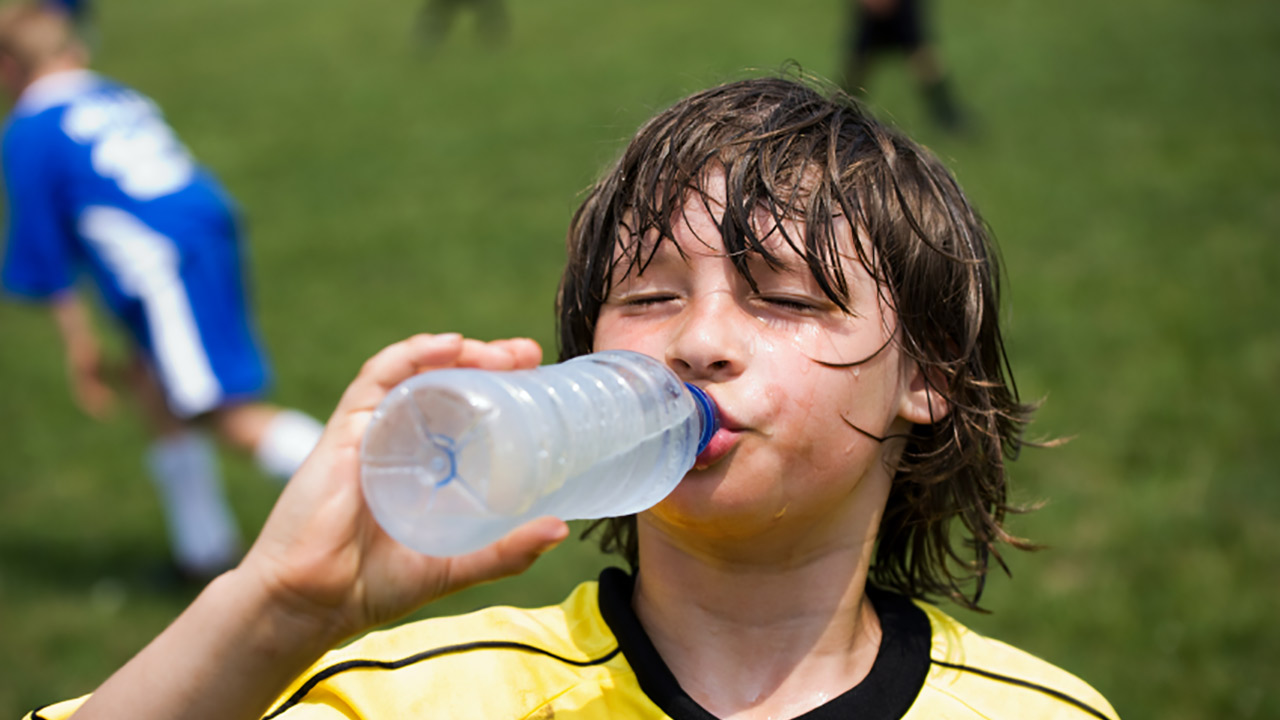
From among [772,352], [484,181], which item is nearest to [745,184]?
[772,352]

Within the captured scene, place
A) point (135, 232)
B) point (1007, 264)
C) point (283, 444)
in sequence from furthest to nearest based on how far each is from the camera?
point (1007, 264) → point (135, 232) → point (283, 444)

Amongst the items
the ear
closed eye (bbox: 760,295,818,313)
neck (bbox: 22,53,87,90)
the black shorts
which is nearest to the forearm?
closed eye (bbox: 760,295,818,313)

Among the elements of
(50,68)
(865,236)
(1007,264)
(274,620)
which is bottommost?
(1007,264)

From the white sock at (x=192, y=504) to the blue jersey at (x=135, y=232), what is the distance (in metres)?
0.20

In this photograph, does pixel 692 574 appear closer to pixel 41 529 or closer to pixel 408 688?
pixel 408 688

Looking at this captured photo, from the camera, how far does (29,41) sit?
5.17 metres

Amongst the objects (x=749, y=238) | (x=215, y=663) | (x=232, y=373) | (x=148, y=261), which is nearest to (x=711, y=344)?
(x=749, y=238)

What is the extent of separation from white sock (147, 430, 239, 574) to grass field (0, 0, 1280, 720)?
0.65 ft

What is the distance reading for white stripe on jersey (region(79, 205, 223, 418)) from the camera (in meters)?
4.86

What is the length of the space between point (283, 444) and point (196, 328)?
64 centimetres

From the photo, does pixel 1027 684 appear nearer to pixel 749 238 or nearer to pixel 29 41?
pixel 749 238

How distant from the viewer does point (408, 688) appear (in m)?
1.79

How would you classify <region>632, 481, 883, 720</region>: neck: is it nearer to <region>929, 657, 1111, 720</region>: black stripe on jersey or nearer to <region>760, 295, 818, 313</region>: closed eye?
<region>929, 657, 1111, 720</region>: black stripe on jersey

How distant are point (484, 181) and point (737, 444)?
992 cm
